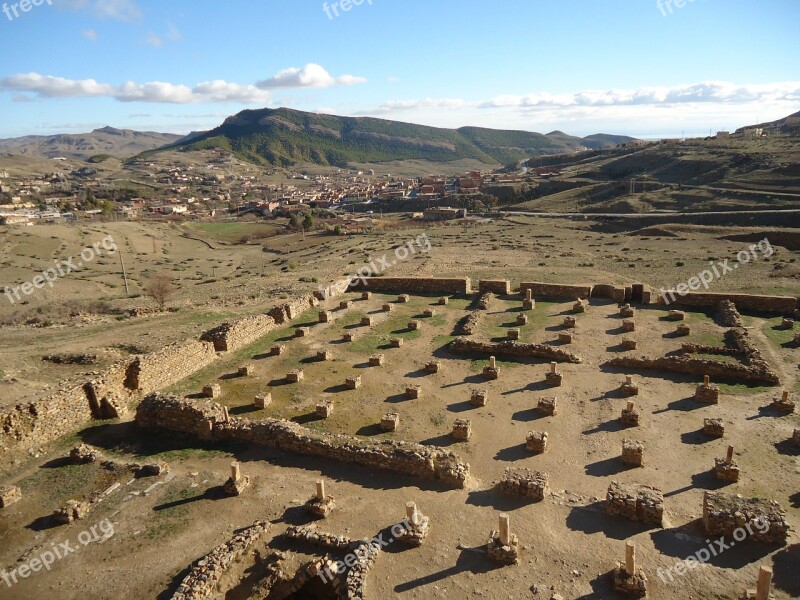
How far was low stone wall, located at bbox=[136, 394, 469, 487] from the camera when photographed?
11.8 metres

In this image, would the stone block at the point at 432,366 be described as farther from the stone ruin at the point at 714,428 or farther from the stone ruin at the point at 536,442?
the stone ruin at the point at 714,428

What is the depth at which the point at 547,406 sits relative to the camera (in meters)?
15.1

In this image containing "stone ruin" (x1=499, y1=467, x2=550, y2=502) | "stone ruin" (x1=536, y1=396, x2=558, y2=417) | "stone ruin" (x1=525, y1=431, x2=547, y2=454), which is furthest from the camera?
"stone ruin" (x1=536, y1=396, x2=558, y2=417)

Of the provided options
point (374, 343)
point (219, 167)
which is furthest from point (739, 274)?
point (219, 167)

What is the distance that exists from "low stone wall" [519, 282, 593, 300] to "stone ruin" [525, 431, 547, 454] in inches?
589

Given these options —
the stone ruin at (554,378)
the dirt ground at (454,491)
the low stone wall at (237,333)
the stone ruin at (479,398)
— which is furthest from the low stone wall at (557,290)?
the low stone wall at (237,333)

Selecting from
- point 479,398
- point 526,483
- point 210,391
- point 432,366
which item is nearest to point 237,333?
point 210,391

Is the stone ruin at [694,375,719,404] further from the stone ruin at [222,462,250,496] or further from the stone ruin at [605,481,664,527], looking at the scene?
the stone ruin at [222,462,250,496]

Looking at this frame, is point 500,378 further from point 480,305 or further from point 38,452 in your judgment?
point 38,452

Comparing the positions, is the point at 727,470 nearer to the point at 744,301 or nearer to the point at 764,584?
the point at 764,584

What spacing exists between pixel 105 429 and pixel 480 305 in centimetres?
1768

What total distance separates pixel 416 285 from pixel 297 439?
1792 cm

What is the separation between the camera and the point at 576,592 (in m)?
8.47

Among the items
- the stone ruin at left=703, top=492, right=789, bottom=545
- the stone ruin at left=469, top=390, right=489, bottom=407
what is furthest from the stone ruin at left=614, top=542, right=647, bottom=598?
the stone ruin at left=469, top=390, right=489, bottom=407
